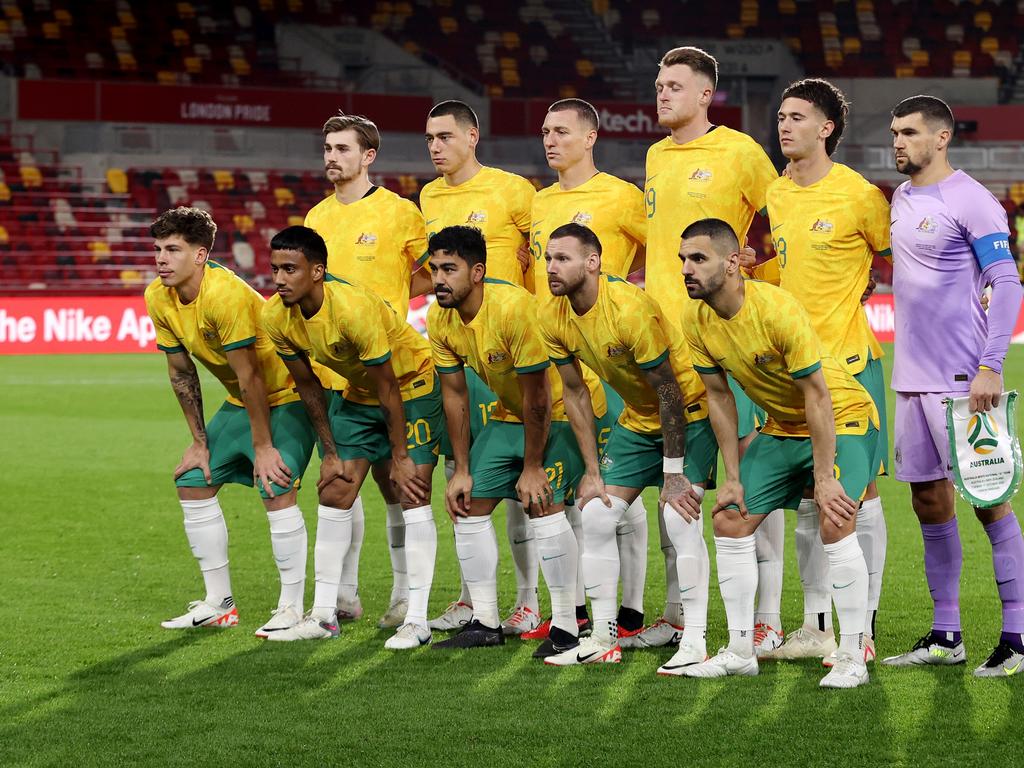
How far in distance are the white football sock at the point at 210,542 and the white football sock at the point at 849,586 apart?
2.87 m

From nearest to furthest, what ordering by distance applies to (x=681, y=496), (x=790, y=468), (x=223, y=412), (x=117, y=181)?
1. (x=790, y=468)
2. (x=681, y=496)
3. (x=223, y=412)
4. (x=117, y=181)

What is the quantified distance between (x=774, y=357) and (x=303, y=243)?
2.05 meters

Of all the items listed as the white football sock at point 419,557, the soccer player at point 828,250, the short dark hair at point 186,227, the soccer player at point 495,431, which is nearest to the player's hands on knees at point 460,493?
the soccer player at point 495,431

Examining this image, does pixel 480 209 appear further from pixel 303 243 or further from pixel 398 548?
pixel 398 548

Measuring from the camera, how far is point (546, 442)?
6047 mm

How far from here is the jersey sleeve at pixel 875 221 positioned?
5719 millimetres

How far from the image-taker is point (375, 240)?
682 centimetres

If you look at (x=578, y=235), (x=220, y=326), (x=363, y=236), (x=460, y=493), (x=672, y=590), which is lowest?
(x=672, y=590)

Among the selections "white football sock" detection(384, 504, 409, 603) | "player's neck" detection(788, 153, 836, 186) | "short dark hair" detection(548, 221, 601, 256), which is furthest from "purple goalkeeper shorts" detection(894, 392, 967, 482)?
"white football sock" detection(384, 504, 409, 603)

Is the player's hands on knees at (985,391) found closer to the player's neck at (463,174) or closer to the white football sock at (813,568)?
the white football sock at (813,568)

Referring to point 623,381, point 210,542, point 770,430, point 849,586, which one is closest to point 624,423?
point 623,381

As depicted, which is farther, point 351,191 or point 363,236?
point 351,191

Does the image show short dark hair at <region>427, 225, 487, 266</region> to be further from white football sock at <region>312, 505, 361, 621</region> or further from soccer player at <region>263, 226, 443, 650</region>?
white football sock at <region>312, 505, 361, 621</region>

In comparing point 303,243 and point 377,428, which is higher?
point 303,243
